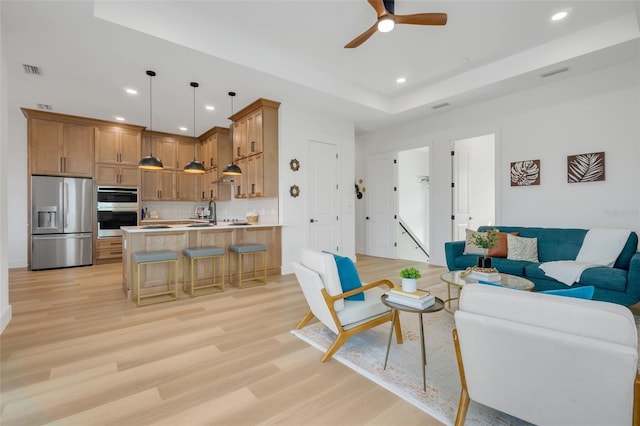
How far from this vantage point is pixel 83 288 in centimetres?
439

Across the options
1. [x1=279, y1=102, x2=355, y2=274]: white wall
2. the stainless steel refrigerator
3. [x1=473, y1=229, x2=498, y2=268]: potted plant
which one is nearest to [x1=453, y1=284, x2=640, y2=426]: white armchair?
[x1=473, y1=229, x2=498, y2=268]: potted plant

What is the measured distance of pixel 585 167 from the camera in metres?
4.19

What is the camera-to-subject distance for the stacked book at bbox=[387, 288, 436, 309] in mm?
2041

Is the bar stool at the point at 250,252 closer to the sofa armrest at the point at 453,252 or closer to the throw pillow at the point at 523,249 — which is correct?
the sofa armrest at the point at 453,252

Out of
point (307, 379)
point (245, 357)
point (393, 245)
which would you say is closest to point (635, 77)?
point (393, 245)

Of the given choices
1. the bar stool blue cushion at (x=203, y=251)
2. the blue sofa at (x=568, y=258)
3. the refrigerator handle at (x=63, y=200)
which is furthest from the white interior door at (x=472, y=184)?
the refrigerator handle at (x=63, y=200)

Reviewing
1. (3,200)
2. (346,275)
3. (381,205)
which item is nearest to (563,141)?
(381,205)

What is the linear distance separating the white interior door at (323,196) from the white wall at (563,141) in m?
2.19

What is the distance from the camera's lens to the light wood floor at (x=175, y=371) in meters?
1.74

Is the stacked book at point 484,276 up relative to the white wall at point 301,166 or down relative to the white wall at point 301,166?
down

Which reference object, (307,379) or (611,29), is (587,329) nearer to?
(307,379)

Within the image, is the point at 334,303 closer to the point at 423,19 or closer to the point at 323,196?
the point at 423,19

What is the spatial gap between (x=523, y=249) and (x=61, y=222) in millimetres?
8234

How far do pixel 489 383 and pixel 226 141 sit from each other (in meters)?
7.20
